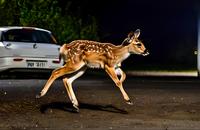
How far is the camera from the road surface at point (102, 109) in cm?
1220

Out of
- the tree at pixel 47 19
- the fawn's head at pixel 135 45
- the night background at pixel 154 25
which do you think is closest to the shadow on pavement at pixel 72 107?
the fawn's head at pixel 135 45

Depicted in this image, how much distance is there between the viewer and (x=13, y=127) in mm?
11773

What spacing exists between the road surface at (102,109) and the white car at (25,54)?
94.3 inches

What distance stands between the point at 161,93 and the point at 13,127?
21.0ft

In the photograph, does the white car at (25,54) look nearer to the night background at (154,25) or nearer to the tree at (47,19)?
the tree at (47,19)

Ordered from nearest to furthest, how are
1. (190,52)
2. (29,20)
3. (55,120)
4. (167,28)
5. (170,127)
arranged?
(170,127), (55,120), (29,20), (190,52), (167,28)

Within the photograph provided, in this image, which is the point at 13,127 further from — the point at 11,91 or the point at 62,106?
the point at 11,91

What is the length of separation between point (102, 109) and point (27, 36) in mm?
8845

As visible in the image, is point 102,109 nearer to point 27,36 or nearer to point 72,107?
point 72,107

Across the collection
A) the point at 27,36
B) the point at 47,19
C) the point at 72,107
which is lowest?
the point at 47,19

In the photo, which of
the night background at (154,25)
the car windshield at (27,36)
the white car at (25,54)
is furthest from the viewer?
the night background at (154,25)

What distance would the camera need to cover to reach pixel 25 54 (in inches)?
868

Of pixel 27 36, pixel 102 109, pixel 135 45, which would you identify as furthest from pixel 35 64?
pixel 135 45

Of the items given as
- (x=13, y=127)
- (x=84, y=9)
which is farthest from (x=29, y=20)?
(x=13, y=127)
